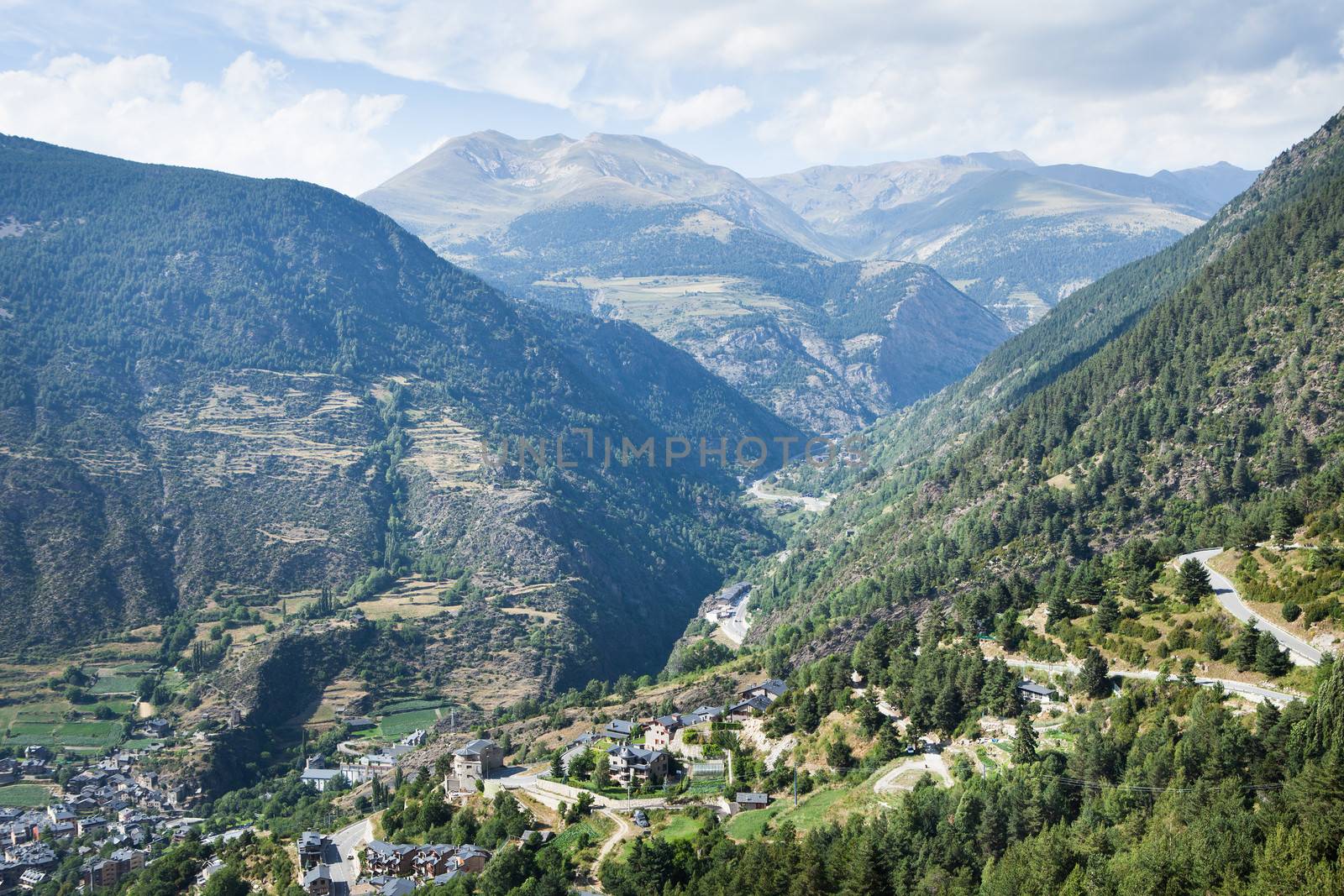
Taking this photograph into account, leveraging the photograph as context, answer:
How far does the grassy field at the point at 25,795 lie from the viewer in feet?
359

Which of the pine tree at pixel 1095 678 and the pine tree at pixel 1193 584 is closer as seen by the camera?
the pine tree at pixel 1095 678

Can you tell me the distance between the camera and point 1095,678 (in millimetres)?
61938

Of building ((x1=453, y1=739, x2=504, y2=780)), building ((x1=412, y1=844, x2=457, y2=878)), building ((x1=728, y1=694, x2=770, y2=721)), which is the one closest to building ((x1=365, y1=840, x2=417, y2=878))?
building ((x1=412, y1=844, x2=457, y2=878))

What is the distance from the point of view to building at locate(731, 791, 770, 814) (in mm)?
67438

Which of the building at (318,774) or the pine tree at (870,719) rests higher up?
the pine tree at (870,719)

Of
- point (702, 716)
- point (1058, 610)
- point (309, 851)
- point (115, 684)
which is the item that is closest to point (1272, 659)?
point (1058, 610)

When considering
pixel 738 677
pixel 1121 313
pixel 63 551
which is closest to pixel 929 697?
pixel 738 677

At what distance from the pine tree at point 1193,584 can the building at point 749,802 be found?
92.0 ft

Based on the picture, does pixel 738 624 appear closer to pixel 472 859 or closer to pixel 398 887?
pixel 472 859

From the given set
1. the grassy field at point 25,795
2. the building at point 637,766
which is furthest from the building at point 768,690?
the grassy field at point 25,795

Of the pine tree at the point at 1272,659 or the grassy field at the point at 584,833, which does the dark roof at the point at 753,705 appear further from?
the pine tree at the point at 1272,659

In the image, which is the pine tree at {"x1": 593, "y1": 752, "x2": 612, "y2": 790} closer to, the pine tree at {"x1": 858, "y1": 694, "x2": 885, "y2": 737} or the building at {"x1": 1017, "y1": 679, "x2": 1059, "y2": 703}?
the pine tree at {"x1": 858, "y1": 694, "x2": 885, "y2": 737}

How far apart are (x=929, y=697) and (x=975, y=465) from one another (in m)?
70.4

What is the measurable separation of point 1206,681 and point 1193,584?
10.2 meters
